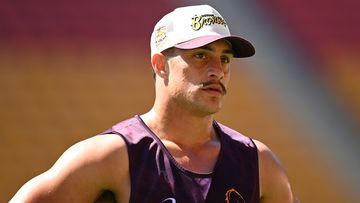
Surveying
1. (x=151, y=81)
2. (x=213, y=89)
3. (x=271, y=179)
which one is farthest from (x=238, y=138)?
(x=151, y=81)

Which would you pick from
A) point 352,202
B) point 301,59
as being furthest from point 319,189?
point 301,59

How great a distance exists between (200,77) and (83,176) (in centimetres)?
45

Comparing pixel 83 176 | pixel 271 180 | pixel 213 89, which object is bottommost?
pixel 271 180

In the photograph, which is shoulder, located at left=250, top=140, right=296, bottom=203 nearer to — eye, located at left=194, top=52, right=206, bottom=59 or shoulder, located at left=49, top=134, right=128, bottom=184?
eye, located at left=194, top=52, right=206, bottom=59

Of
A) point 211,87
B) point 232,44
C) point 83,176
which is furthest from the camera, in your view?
point 232,44

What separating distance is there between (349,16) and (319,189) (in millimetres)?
1090

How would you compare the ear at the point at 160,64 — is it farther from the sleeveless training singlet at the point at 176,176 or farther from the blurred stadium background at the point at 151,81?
the blurred stadium background at the point at 151,81

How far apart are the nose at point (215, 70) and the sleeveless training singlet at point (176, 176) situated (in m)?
0.24

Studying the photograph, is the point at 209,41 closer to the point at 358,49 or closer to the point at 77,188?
the point at 77,188

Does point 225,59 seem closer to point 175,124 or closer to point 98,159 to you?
point 175,124

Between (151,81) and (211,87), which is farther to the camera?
(151,81)

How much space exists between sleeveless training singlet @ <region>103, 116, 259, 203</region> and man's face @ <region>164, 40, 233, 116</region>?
0.49 ft

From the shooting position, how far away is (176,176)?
2.29m

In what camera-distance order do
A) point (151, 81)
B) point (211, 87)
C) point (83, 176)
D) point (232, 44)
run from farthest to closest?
point (151, 81) < point (232, 44) < point (211, 87) < point (83, 176)
